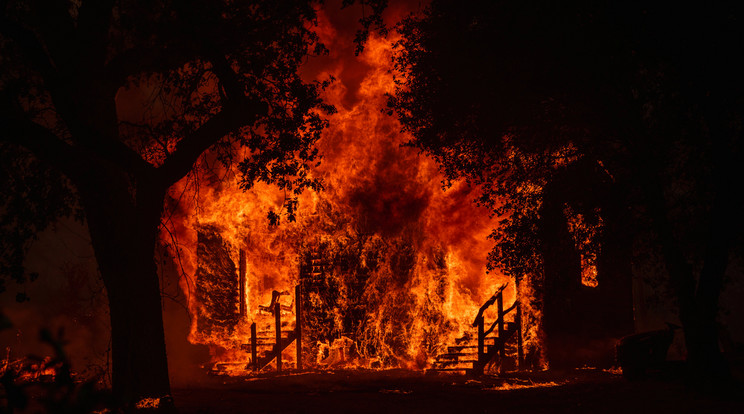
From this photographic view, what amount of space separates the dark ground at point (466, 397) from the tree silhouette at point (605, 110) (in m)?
1.23

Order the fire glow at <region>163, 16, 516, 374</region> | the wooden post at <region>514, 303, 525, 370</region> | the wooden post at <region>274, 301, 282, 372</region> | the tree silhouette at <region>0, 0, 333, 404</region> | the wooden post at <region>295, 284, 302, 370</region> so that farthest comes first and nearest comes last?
the wooden post at <region>274, 301, 282, 372</region>
the wooden post at <region>295, 284, 302, 370</region>
the fire glow at <region>163, 16, 516, 374</region>
the wooden post at <region>514, 303, 525, 370</region>
the tree silhouette at <region>0, 0, 333, 404</region>

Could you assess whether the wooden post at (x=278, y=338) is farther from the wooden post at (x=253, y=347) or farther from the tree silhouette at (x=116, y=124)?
the tree silhouette at (x=116, y=124)

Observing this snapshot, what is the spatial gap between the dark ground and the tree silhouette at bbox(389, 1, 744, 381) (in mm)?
1232

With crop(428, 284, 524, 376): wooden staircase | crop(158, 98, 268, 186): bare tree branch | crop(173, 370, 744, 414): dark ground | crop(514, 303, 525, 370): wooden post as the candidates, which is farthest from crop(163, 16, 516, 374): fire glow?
crop(158, 98, 268, 186): bare tree branch

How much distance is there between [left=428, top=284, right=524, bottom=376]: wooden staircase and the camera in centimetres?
2164

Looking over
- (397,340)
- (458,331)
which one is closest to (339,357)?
(397,340)

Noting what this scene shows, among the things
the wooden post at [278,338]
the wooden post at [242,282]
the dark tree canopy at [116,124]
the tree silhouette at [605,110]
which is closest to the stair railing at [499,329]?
the tree silhouette at [605,110]

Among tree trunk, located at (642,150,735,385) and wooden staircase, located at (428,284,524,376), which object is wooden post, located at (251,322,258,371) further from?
tree trunk, located at (642,150,735,385)

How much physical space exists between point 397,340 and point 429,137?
12321 millimetres

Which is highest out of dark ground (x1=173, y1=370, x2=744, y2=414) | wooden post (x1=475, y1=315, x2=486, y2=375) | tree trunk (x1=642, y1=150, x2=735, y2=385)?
tree trunk (x1=642, y1=150, x2=735, y2=385)

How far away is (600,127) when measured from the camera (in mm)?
13125

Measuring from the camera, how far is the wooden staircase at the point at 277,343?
25.5m

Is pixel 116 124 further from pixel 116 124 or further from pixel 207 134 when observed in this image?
pixel 207 134

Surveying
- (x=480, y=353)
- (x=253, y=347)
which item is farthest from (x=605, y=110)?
(x=253, y=347)
